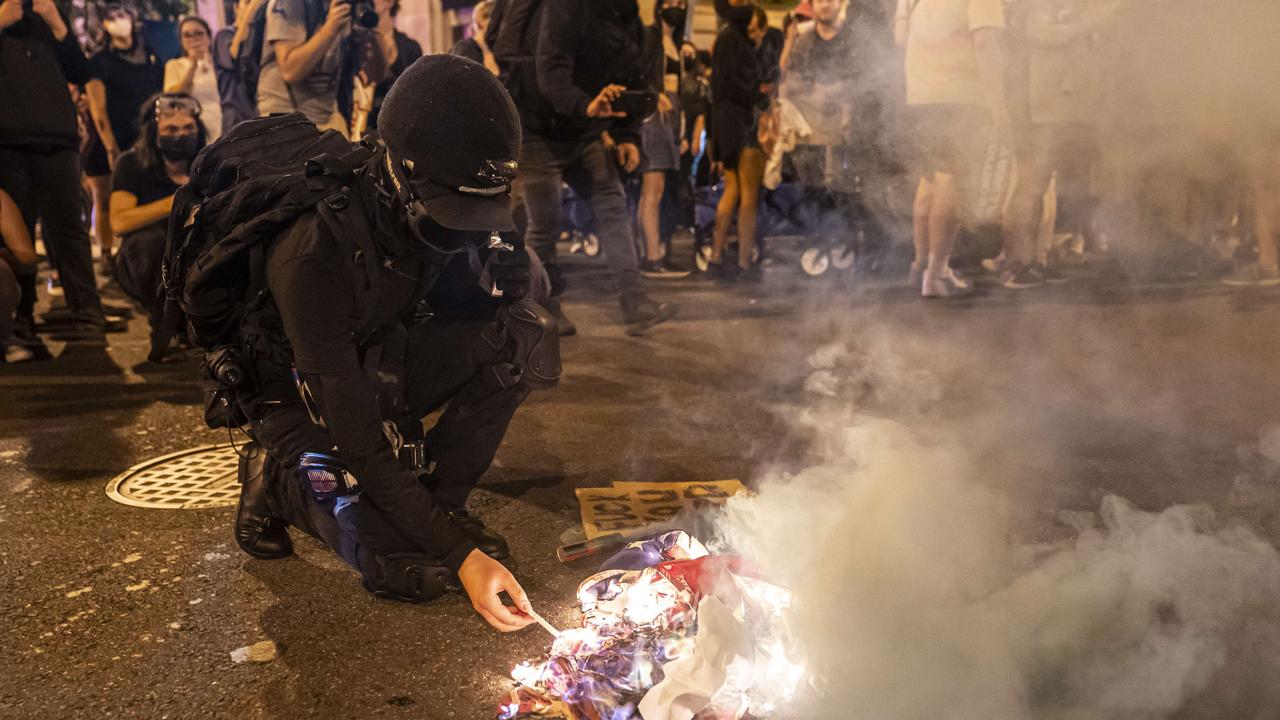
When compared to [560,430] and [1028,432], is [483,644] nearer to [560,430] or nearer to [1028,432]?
[560,430]

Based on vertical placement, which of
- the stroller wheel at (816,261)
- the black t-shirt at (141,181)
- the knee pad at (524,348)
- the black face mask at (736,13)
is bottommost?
the stroller wheel at (816,261)

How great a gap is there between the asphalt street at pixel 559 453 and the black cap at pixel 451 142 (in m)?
1.02

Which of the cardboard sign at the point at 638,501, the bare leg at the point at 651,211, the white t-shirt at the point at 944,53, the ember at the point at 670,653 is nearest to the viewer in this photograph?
the ember at the point at 670,653

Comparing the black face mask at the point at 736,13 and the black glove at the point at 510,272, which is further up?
the black face mask at the point at 736,13

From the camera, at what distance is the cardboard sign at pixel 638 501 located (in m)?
3.29

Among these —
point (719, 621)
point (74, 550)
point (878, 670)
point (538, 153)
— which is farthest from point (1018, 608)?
point (538, 153)

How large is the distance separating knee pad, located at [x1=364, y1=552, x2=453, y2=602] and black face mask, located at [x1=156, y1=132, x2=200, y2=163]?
327 centimetres

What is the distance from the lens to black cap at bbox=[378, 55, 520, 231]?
2.36 m

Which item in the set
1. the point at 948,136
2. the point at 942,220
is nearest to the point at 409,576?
the point at 948,136

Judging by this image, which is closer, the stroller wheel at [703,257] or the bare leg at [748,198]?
the bare leg at [748,198]

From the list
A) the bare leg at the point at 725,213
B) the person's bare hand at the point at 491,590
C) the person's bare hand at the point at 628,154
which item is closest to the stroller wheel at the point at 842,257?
the bare leg at the point at 725,213

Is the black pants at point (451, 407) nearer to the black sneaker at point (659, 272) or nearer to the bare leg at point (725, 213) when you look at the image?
the bare leg at point (725, 213)

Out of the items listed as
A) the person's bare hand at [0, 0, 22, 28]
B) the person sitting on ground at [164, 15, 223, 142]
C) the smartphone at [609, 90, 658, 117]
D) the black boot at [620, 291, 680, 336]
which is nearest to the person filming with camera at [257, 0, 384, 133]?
the person's bare hand at [0, 0, 22, 28]

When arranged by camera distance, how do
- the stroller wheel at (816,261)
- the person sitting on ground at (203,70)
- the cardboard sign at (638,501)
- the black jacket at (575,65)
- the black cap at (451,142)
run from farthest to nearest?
the stroller wheel at (816,261)
the person sitting on ground at (203,70)
the black jacket at (575,65)
the cardboard sign at (638,501)
the black cap at (451,142)
